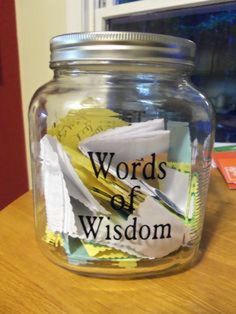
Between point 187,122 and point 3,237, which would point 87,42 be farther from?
point 3,237

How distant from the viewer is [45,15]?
0.97m

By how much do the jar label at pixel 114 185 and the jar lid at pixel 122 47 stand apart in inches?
2.0

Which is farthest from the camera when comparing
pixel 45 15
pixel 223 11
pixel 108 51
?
pixel 45 15

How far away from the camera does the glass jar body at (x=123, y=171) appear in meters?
0.27

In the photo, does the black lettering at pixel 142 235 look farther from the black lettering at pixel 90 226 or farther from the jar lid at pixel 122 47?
the jar lid at pixel 122 47

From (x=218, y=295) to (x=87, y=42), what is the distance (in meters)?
0.23

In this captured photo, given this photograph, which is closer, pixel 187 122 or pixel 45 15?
pixel 187 122

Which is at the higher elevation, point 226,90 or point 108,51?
point 108,51

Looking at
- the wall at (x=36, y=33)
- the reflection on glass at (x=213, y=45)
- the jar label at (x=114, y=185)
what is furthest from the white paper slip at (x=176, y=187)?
the wall at (x=36, y=33)

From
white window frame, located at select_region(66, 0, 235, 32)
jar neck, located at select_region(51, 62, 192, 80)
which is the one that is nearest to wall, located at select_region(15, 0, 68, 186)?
white window frame, located at select_region(66, 0, 235, 32)

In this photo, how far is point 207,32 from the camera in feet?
2.75

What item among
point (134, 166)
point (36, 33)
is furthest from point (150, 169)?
point (36, 33)

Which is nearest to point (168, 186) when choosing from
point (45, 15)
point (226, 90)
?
point (226, 90)

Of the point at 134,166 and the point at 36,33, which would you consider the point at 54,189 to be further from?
the point at 36,33
